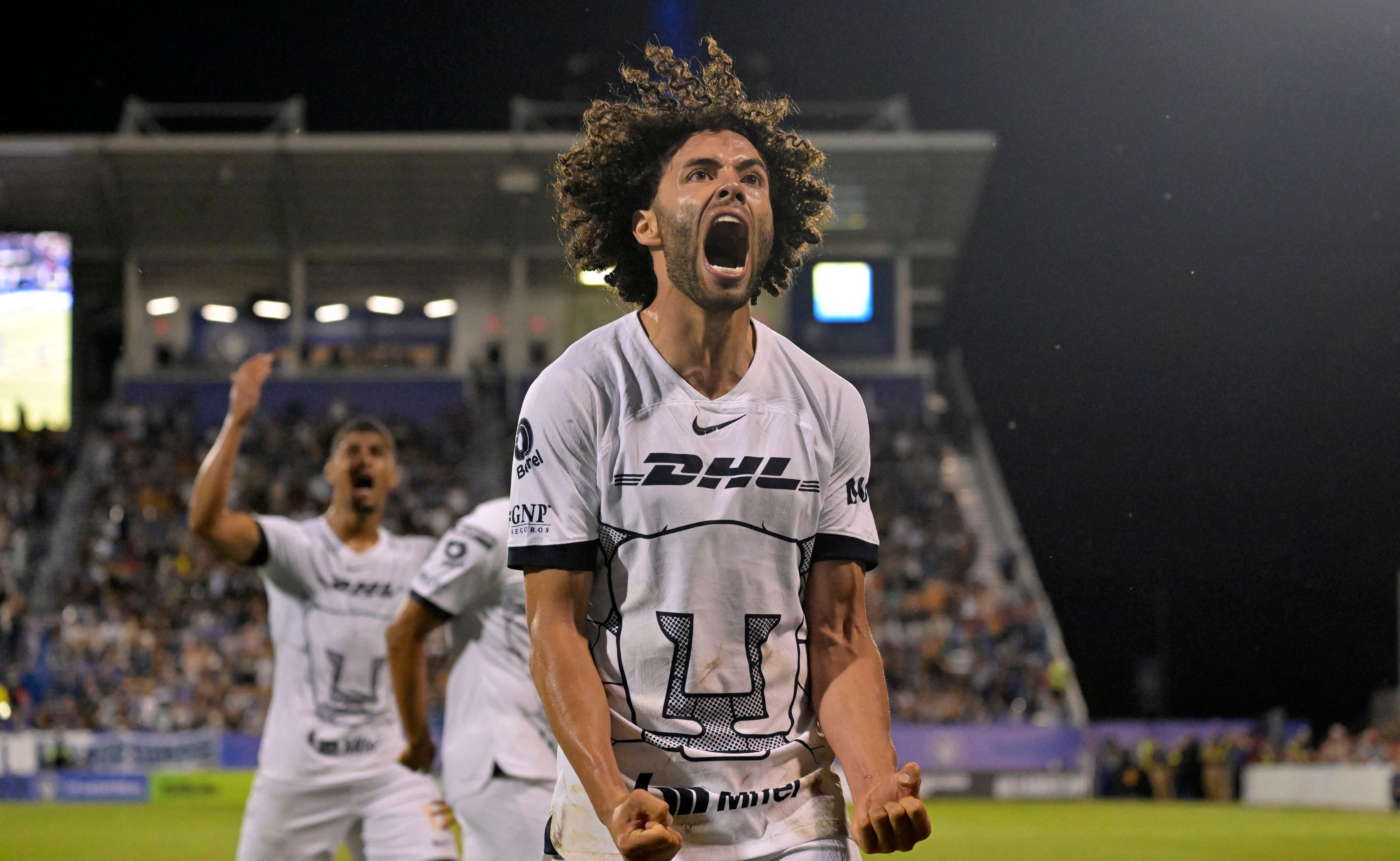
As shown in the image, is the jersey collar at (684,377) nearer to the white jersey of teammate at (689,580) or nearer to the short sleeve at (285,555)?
the white jersey of teammate at (689,580)

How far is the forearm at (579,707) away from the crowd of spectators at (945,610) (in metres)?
20.3

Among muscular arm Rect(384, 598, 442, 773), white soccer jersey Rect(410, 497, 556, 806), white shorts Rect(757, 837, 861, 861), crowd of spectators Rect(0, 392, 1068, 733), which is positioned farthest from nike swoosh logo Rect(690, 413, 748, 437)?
crowd of spectators Rect(0, 392, 1068, 733)

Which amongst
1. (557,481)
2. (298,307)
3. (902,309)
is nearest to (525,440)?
(557,481)

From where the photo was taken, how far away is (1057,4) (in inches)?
484

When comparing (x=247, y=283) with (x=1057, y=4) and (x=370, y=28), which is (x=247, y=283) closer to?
(x=370, y=28)

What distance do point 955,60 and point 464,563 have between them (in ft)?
101

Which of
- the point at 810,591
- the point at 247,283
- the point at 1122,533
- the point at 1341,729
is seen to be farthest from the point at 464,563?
the point at 1122,533

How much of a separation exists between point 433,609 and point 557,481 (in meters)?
2.71

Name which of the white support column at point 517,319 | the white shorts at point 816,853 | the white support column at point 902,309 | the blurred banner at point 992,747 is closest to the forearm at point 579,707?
the white shorts at point 816,853

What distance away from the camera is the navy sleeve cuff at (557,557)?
344 cm

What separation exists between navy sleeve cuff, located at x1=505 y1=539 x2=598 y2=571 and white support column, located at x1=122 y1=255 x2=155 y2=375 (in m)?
35.3

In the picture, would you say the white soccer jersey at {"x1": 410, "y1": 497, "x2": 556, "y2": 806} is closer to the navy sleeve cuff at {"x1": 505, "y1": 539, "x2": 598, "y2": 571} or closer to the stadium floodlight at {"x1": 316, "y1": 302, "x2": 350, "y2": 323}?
the navy sleeve cuff at {"x1": 505, "y1": 539, "x2": 598, "y2": 571}

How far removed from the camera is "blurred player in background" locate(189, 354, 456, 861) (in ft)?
22.7

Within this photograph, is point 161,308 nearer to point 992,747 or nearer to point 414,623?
point 992,747
